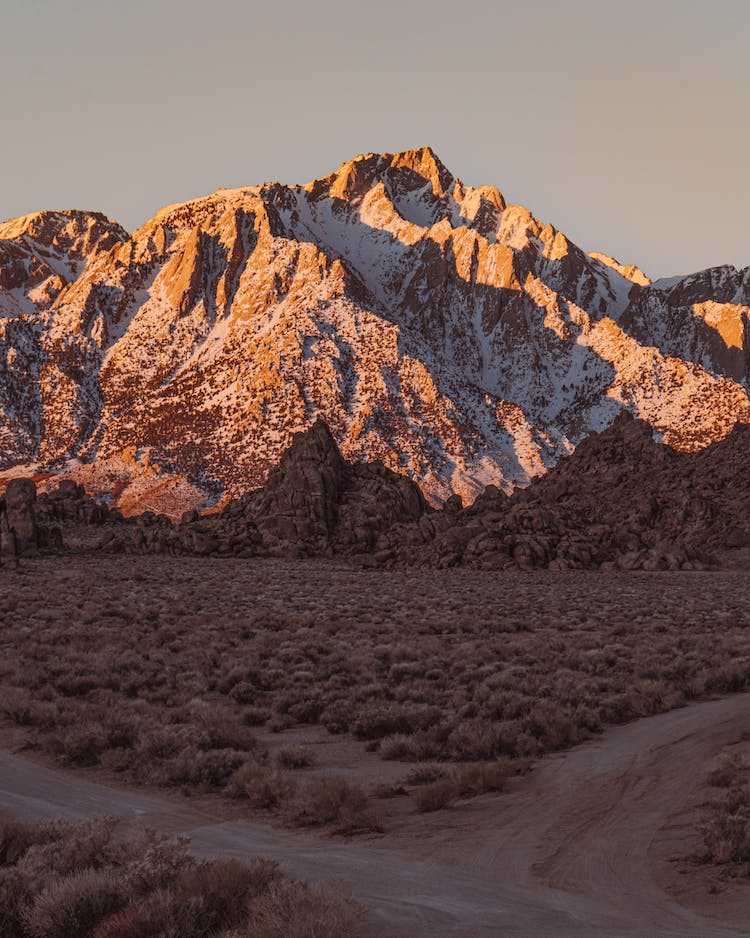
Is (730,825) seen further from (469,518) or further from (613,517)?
(613,517)

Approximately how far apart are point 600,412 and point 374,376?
160 ft

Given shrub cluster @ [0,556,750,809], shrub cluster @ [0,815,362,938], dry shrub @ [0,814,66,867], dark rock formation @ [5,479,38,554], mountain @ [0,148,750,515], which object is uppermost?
mountain @ [0,148,750,515]

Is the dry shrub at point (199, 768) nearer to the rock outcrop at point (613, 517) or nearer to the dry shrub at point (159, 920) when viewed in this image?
the dry shrub at point (159, 920)

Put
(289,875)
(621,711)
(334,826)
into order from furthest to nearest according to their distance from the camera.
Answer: (621,711) → (334,826) → (289,875)

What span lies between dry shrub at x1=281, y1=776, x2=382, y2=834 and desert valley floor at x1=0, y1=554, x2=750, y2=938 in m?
0.03

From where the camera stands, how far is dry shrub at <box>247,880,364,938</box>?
5.38m

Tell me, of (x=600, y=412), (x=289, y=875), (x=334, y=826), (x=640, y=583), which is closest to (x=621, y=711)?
(x=334, y=826)

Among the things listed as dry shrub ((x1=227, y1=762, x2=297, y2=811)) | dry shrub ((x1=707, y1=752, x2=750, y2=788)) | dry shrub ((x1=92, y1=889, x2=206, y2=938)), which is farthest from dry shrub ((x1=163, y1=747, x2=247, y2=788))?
dry shrub ((x1=707, y1=752, x2=750, y2=788))

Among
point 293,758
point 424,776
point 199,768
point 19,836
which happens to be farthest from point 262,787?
point 19,836

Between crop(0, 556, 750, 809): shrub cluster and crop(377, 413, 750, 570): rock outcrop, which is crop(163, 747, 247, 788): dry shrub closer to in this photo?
crop(0, 556, 750, 809): shrub cluster

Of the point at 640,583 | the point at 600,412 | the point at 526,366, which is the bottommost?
the point at 640,583

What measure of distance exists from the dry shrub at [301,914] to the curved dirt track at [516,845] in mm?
349

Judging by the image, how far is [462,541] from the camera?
194 feet

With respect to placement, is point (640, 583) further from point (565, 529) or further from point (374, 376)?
point (374, 376)
